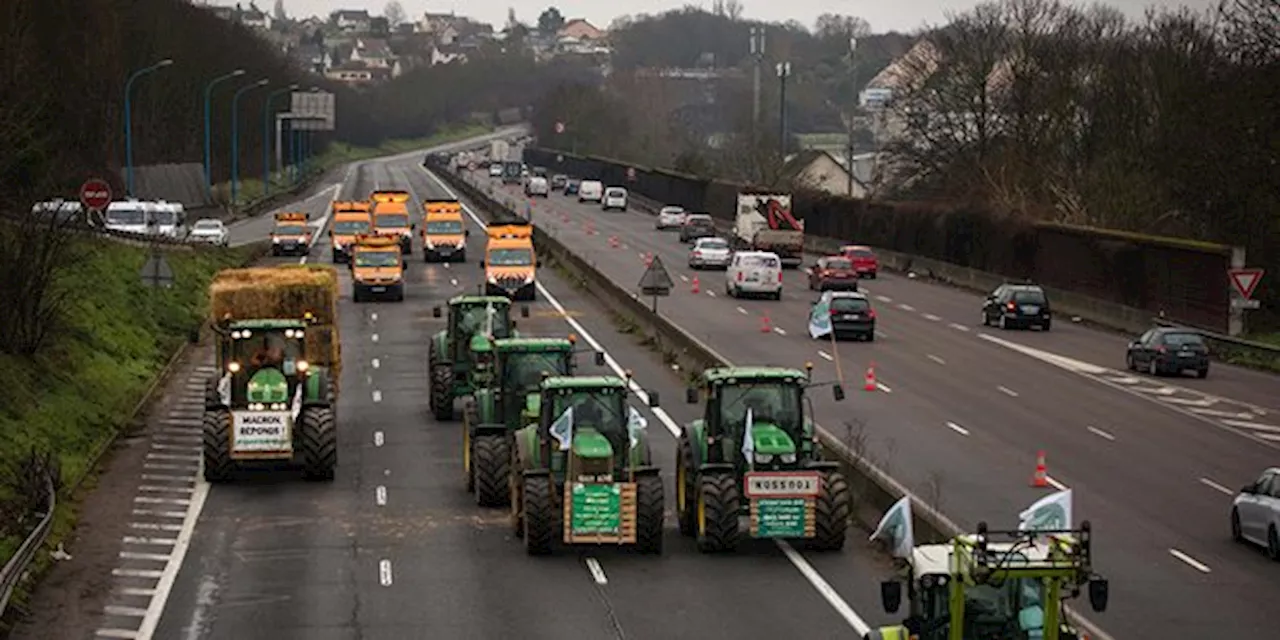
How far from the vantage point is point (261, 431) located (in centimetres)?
3312

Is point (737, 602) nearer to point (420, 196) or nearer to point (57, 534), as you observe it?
point (57, 534)

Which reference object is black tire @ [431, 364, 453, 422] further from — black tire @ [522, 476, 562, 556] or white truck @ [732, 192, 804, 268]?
white truck @ [732, 192, 804, 268]

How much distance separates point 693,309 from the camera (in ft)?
229

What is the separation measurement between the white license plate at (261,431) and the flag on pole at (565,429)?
758cm

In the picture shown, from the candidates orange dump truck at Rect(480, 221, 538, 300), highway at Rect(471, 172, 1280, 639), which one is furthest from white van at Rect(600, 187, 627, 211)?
orange dump truck at Rect(480, 221, 538, 300)

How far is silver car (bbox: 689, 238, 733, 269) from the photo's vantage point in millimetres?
89438

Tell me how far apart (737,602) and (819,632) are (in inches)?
70.7

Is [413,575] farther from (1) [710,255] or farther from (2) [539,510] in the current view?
(1) [710,255]

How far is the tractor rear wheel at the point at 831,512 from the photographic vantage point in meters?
27.2

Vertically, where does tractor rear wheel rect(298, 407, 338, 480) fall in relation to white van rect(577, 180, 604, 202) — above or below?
above

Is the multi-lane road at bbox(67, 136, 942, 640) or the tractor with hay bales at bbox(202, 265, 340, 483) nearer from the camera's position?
the multi-lane road at bbox(67, 136, 942, 640)

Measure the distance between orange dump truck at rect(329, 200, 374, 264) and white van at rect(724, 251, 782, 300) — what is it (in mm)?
19227

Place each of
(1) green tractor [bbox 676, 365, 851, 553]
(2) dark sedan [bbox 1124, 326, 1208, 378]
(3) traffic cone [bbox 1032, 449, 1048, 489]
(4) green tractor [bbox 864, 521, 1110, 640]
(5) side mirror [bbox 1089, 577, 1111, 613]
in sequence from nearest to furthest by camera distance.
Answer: (5) side mirror [bbox 1089, 577, 1111, 613] < (4) green tractor [bbox 864, 521, 1110, 640] < (1) green tractor [bbox 676, 365, 851, 553] < (3) traffic cone [bbox 1032, 449, 1048, 489] < (2) dark sedan [bbox 1124, 326, 1208, 378]

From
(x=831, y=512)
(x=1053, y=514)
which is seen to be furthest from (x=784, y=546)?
(x=1053, y=514)
